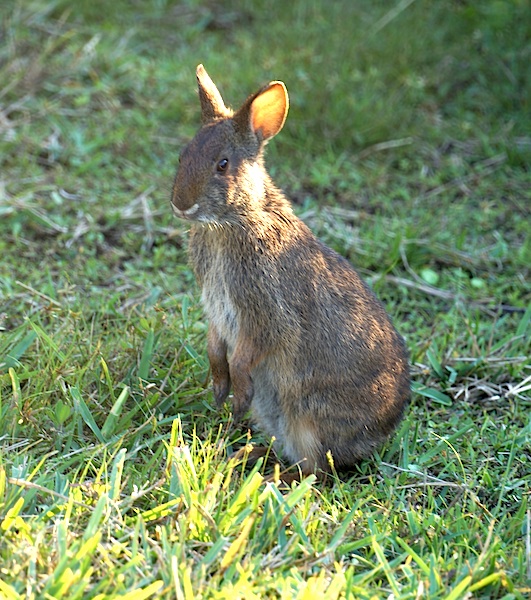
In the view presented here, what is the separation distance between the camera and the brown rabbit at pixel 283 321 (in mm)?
3771

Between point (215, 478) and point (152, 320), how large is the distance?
50.2 inches

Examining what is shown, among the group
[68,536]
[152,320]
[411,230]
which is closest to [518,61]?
[411,230]

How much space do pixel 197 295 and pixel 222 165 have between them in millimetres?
1220

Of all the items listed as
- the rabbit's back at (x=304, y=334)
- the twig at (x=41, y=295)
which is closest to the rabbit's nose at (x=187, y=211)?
the rabbit's back at (x=304, y=334)

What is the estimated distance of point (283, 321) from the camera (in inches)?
149

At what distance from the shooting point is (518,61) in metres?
6.85

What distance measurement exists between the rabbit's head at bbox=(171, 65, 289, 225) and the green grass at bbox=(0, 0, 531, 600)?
2.49 ft

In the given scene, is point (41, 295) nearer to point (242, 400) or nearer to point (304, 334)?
point (242, 400)

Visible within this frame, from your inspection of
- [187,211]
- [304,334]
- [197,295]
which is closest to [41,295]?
[197,295]

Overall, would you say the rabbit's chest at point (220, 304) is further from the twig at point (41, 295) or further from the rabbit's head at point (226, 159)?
the twig at point (41, 295)

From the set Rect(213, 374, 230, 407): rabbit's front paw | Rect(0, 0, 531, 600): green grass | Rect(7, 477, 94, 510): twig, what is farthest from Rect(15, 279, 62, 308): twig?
Rect(7, 477, 94, 510): twig

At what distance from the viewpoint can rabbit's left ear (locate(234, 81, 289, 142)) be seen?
3.73 m

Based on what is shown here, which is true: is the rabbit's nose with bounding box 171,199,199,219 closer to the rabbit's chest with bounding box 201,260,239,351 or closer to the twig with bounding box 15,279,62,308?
the rabbit's chest with bounding box 201,260,239,351

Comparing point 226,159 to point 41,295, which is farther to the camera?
point 41,295
